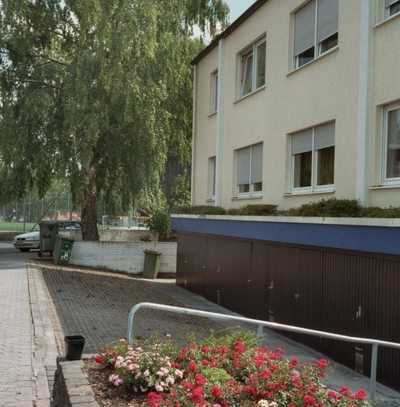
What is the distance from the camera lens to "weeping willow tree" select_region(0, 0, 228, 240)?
1941 centimetres

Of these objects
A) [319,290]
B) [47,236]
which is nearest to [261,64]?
[319,290]

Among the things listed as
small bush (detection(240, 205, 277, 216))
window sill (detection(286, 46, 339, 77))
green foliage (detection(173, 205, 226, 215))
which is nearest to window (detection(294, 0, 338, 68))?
window sill (detection(286, 46, 339, 77))

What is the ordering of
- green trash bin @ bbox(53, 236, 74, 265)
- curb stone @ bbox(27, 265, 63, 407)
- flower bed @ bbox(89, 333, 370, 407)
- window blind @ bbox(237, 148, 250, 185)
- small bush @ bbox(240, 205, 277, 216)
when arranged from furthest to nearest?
green trash bin @ bbox(53, 236, 74, 265), window blind @ bbox(237, 148, 250, 185), small bush @ bbox(240, 205, 277, 216), curb stone @ bbox(27, 265, 63, 407), flower bed @ bbox(89, 333, 370, 407)

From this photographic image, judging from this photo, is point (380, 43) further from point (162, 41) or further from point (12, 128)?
point (12, 128)

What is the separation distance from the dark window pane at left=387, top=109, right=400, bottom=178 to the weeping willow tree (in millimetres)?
11643

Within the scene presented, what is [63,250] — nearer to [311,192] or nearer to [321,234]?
[311,192]

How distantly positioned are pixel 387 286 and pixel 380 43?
13.4 ft

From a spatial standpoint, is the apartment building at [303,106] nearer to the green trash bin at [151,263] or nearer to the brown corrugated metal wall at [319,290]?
the brown corrugated metal wall at [319,290]

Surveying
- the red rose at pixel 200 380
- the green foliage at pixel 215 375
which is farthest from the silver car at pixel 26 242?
the red rose at pixel 200 380

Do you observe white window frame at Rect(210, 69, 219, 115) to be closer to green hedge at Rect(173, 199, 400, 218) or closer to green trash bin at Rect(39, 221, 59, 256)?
green hedge at Rect(173, 199, 400, 218)

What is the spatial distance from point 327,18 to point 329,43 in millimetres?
495

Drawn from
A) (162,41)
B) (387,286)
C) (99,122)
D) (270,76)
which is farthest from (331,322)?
(162,41)

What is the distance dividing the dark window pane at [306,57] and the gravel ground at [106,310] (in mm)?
6068

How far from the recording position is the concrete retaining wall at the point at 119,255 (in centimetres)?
2250
